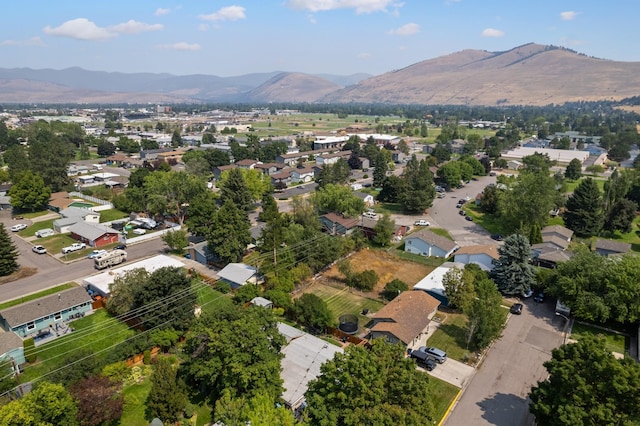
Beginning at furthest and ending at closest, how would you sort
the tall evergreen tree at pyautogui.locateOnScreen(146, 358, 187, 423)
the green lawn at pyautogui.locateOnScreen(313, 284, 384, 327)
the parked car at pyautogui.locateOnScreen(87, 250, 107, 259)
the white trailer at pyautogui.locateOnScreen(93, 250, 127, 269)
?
the parked car at pyautogui.locateOnScreen(87, 250, 107, 259), the white trailer at pyautogui.locateOnScreen(93, 250, 127, 269), the green lawn at pyautogui.locateOnScreen(313, 284, 384, 327), the tall evergreen tree at pyautogui.locateOnScreen(146, 358, 187, 423)

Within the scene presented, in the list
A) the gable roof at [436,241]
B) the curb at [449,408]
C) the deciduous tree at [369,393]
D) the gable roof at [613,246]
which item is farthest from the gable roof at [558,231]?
the deciduous tree at [369,393]

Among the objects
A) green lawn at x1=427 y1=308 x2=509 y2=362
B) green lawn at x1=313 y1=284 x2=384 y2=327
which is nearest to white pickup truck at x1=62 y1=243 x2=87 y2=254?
green lawn at x1=313 y1=284 x2=384 y2=327

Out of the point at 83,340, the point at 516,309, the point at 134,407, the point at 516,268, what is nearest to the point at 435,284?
the point at 516,309

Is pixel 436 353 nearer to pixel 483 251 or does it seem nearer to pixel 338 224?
pixel 483 251

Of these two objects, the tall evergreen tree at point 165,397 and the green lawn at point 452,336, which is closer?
the tall evergreen tree at point 165,397

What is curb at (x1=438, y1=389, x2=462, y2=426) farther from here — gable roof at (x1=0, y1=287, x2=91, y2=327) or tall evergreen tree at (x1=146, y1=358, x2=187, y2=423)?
gable roof at (x1=0, y1=287, x2=91, y2=327)

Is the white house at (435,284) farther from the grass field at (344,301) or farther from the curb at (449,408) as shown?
the curb at (449,408)

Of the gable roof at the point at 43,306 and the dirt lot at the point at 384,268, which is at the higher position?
the gable roof at the point at 43,306
